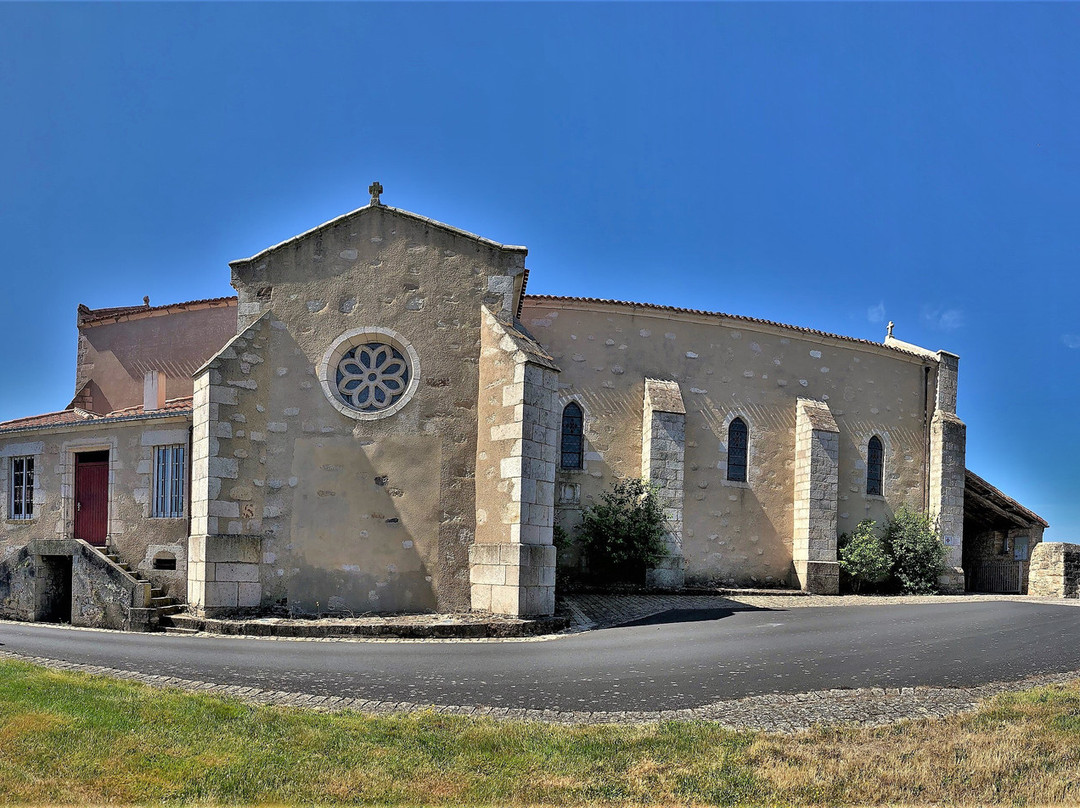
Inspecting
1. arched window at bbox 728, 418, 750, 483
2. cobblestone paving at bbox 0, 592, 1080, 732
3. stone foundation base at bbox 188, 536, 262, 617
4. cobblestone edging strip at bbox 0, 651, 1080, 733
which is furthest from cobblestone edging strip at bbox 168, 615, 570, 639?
arched window at bbox 728, 418, 750, 483

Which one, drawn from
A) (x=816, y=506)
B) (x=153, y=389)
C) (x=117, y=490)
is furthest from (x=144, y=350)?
(x=816, y=506)

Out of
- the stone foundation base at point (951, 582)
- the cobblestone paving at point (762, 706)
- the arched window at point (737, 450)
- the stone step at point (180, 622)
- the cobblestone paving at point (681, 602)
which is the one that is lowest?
the stone foundation base at point (951, 582)

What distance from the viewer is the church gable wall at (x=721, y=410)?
19938 mm

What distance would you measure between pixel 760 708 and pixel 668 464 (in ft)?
43.4

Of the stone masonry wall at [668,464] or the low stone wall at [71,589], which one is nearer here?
the low stone wall at [71,589]

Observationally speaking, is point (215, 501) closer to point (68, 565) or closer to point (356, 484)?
point (356, 484)

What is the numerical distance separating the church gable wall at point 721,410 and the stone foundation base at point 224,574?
28.7ft

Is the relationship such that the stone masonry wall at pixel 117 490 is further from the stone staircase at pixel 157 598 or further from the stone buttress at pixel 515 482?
the stone buttress at pixel 515 482

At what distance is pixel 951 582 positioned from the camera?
22906 millimetres

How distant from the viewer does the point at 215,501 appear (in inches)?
471

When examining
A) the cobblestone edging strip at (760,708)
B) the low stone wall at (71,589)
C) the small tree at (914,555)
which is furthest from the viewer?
the small tree at (914,555)

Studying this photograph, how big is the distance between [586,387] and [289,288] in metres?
8.95

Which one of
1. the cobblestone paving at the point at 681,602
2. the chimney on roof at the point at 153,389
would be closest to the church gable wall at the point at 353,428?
the cobblestone paving at the point at 681,602

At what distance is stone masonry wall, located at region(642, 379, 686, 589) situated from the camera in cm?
1928
